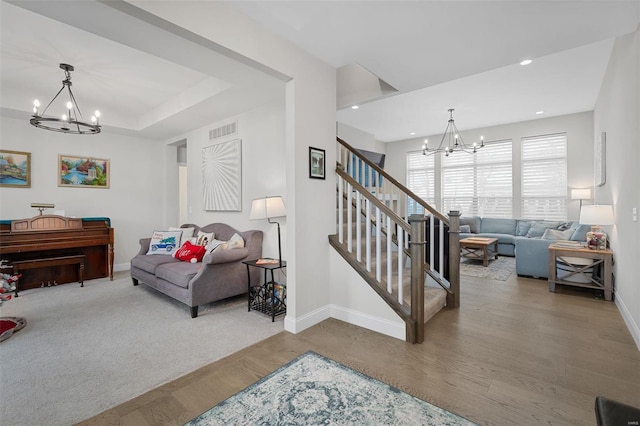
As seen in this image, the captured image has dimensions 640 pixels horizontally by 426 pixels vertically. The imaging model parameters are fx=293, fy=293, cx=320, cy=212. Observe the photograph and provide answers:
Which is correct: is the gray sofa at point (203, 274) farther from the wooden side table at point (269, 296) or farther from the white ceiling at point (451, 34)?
the white ceiling at point (451, 34)

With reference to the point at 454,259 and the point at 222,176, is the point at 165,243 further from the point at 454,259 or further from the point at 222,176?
the point at 454,259

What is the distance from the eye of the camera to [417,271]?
8.20 feet

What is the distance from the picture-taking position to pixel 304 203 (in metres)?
2.88

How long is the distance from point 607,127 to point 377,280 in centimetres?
415

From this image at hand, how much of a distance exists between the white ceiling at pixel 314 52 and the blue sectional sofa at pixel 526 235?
96.9 inches

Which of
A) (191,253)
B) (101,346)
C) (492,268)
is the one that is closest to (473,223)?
(492,268)

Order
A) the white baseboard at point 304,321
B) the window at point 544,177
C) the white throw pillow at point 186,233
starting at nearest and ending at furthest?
the white baseboard at point 304,321
the white throw pillow at point 186,233
the window at point 544,177

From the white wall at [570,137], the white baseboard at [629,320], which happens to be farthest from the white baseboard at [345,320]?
the white wall at [570,137]

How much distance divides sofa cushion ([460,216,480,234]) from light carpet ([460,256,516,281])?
0.97 m

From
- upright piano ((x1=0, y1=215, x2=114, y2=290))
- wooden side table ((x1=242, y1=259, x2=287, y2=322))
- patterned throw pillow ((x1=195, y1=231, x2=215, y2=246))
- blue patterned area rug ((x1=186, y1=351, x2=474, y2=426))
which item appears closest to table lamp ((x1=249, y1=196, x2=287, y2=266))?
wooden side table ((x1=242, y1=259, x2=287, y2=322))

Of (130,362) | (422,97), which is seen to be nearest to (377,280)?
(130,362)

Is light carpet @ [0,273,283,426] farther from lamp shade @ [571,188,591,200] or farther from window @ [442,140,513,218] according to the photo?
lamp shade @ [571,188,591,200]

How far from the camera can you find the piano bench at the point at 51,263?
4.13 meters

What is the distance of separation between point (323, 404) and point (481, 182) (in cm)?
737
